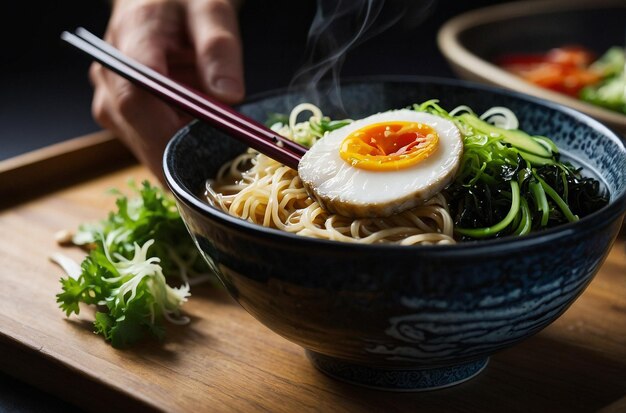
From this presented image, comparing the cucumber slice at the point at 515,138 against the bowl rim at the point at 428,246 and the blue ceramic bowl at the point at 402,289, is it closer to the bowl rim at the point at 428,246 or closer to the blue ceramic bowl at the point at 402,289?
the blue ceramic bowl at the point at 402,289

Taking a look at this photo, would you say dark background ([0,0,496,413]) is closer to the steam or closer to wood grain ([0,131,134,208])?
wood grain ([0,131,134,208])

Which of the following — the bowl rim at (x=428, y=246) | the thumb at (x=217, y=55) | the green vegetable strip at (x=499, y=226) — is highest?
the bowl rim at (x=428, y=246)

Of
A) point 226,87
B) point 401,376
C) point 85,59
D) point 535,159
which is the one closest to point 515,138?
point 535,159

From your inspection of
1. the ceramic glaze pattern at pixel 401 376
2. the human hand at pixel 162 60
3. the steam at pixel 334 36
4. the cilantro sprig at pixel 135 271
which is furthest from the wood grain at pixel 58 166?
the ceramic glaze pattern at pixel 401 376

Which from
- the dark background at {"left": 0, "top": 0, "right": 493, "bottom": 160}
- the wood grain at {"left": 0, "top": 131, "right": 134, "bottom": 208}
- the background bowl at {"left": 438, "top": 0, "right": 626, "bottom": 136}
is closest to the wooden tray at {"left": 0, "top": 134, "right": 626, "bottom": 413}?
the wood grain at {"left": 0, "top": 131, "right": 134, "bottom": 208}

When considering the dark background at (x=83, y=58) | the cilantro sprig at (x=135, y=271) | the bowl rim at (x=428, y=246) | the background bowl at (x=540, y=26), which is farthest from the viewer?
the dark background at (x=83, y=58)

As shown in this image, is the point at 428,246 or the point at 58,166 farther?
the point at 58,166

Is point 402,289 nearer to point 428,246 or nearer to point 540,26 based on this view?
point 428,246
